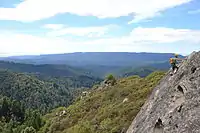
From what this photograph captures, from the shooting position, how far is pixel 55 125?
234ft

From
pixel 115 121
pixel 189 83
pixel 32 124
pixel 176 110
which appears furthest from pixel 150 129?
pixel 32 124

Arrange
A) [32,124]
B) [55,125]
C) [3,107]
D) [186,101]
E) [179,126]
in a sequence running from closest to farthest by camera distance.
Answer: [179,126], [186,101], [55,125], [32,124], [3,107]

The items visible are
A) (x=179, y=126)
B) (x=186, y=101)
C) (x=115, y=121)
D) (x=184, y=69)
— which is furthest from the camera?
(x=115, y=121)

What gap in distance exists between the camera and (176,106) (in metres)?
25.5

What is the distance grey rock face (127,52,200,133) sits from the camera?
899 inches

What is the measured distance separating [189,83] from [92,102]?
51456 mm

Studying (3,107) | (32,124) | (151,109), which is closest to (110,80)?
(32,124)

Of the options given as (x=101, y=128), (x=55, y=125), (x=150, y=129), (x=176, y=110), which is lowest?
(x=55, y=125)

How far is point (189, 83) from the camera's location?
26.1 meters

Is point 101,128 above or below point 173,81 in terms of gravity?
below

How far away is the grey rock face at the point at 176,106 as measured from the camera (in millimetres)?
22828

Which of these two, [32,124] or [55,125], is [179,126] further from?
[32,124]

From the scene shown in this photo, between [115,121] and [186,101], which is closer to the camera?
[186,101]

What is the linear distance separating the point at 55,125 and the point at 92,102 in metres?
11.0
